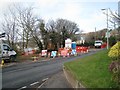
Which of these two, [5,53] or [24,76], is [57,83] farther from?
[5,53]

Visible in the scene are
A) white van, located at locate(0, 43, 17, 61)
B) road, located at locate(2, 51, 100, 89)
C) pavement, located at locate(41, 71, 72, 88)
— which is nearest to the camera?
pavement, located at locate(41, 71, 72, 88)

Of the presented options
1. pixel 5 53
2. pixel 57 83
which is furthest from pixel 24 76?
pixel 5 53

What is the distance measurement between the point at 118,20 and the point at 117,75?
3.05m

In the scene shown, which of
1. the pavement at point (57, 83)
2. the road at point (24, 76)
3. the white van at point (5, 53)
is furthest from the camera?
the white van at point (5, 53)

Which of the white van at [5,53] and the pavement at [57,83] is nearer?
the pavement at [57,83]

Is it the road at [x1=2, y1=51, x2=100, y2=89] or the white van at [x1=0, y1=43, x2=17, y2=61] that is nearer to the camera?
the road at [x1=2, y1=51, x2=100, y2=89]

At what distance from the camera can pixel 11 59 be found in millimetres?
39375

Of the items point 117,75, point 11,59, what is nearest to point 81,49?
point 11,59

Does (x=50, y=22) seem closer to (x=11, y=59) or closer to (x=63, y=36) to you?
(x=63, y=36)

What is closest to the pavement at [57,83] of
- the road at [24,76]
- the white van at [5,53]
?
the road at [24,76]

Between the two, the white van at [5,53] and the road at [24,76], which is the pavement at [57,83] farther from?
the white van at [5,53]

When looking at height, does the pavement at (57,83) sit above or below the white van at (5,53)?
below

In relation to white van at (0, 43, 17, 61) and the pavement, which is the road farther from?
white van at (0, 43, 17, 61)

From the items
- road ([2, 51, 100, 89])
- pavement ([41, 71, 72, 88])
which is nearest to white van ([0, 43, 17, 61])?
road ([2, 51, 100, 89])
